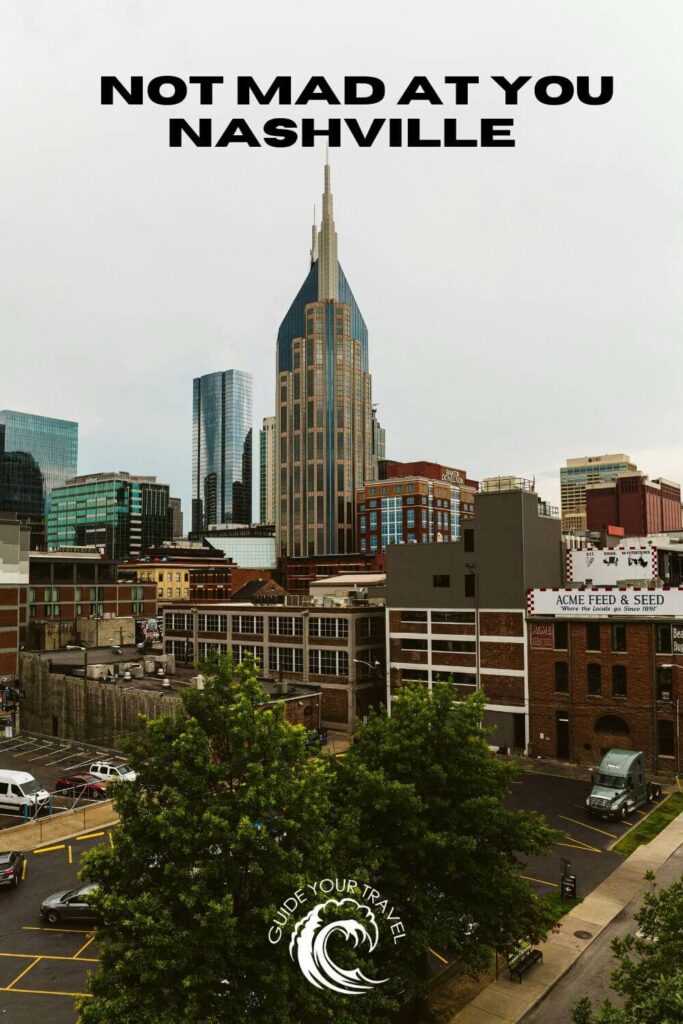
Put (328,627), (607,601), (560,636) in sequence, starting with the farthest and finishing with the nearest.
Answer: (328,627), (560,636), (607,601)

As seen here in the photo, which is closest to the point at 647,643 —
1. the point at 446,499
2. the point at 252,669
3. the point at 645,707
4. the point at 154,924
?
the point at 645,707

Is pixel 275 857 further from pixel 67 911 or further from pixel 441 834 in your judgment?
pixel 67 911

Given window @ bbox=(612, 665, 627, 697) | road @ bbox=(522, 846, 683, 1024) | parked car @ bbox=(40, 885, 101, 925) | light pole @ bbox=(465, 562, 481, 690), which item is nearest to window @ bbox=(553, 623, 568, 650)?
window @ bbox=(612, 665, 627, 697)

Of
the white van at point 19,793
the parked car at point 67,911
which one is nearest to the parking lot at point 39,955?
the parked car at point 67,911

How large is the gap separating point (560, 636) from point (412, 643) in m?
14.4

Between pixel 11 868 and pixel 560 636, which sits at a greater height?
pixel 560 636

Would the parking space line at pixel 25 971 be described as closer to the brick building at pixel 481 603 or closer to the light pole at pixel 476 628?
the brick building at pixel 481 603

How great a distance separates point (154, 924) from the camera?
16094 mm

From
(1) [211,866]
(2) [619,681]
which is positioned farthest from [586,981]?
(2) [619,681]

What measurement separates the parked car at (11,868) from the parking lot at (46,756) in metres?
13.6

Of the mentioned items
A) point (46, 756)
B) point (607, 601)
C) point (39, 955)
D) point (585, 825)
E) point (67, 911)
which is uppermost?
point (607, 601)

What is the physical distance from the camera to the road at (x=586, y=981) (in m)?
23.2

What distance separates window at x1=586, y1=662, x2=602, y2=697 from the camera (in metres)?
55.6

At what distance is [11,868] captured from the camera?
106ft
